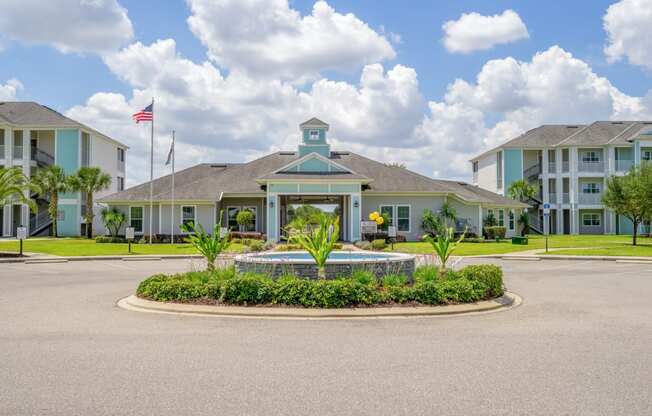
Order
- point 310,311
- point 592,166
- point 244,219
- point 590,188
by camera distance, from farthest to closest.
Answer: point 590,188 → point 592,166 → point 244,219 → point 310,311

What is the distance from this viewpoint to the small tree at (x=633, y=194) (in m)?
33.1

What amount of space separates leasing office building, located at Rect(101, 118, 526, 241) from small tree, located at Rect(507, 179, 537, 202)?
28.3ft

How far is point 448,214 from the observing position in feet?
123

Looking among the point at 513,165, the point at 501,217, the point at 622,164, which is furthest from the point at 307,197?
the point at 622,164

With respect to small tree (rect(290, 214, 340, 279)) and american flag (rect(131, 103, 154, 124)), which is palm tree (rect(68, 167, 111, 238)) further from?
small tree (rect(290, 214, 340, 279))

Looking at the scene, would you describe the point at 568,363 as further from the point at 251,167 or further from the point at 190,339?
the point at 251,167

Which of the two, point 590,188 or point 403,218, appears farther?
point 590,188

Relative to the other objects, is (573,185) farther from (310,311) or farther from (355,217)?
(310,311)

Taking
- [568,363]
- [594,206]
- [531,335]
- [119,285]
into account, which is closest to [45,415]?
[568,363]

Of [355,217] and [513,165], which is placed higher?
[513,165]

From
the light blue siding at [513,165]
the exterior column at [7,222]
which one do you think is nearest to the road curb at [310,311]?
the exterior column at [7,222]

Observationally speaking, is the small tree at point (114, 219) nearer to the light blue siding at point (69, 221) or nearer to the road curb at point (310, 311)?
the light blue siding at point (69, 221)

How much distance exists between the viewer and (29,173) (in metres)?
46.2

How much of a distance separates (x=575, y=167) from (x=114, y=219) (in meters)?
41.4
